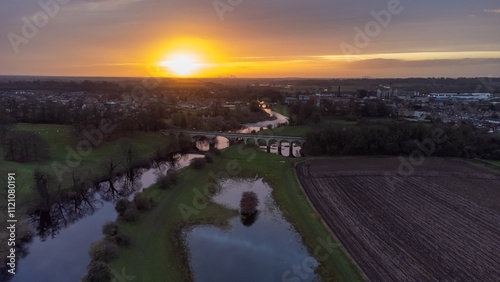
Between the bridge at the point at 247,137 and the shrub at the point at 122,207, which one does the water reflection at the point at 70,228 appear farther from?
the bridge at the point at 247,137

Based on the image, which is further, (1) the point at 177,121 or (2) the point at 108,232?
(1) the point at 177,121

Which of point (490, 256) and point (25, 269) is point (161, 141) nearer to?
point (25, 269)

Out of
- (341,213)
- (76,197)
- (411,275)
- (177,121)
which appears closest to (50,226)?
(76,197)

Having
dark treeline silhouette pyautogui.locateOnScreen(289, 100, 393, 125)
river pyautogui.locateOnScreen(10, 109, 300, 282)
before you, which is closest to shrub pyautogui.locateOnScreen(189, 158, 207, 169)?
river pyautogui.locateOnScreen(10, 109, 300, 282)

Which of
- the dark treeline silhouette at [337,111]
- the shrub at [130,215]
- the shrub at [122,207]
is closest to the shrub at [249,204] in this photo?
the shrub at [130,215]

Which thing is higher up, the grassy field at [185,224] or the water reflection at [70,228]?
the grassy field at [185,224]

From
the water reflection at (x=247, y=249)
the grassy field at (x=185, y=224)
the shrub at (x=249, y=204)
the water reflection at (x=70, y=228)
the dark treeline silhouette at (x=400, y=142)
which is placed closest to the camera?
the grassy field at (x=185, y=224)

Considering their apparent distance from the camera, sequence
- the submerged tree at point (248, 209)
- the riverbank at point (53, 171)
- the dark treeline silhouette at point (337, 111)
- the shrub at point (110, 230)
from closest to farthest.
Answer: the shrub at point (110, 230) → the riverbank at point (53, 171) → the submerged tree at point (248, 209) → the dark treeline silhouette at point (337, 111)
